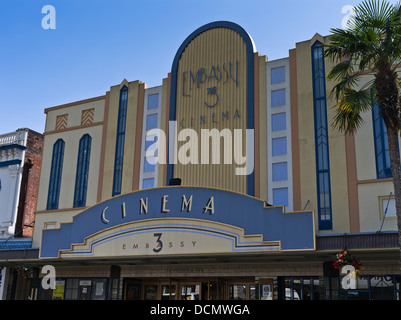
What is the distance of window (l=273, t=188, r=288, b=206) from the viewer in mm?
24984

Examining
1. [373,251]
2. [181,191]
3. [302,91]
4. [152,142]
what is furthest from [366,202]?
[152,142]

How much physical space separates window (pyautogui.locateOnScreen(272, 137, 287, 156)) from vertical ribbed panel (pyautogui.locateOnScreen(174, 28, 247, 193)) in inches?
65.2

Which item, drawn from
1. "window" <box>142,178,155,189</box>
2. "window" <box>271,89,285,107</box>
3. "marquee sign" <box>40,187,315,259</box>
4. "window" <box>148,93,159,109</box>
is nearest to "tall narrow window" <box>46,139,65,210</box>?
"window" <box>142,178,155,189</box>

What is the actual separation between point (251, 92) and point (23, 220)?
19.1 m

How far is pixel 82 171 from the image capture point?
1252 inches

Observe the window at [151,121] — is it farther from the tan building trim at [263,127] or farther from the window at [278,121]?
the window at [278,121]

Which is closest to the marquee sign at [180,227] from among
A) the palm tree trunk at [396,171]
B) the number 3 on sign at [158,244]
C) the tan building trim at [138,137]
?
the number 3 on sign at [158,244]

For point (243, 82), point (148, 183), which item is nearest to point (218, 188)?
point (148, 183)

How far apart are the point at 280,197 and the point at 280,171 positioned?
140 centimetres

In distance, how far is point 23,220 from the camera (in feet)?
113

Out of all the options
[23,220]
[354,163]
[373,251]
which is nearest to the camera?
[373,251]

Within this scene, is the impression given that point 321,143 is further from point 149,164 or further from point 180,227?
point 149,164
